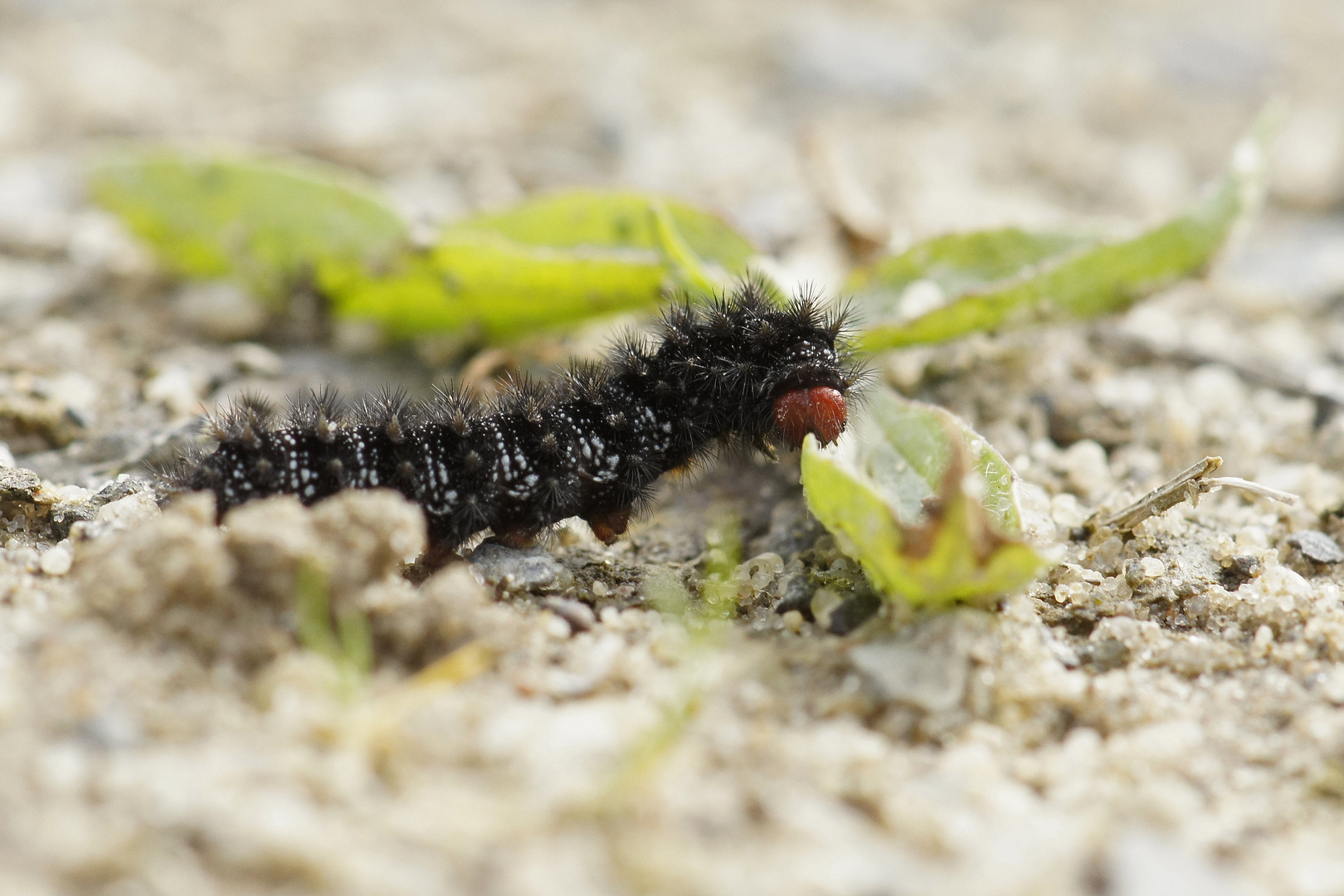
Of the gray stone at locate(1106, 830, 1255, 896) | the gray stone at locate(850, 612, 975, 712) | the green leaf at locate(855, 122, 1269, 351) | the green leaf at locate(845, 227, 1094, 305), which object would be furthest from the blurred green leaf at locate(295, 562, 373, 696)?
the green leaf at locate(845, 227, 1094, 305)

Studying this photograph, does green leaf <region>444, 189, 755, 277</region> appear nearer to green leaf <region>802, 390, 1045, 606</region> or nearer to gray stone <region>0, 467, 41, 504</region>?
green leaf <region>802, 390, 1045, 606</region>

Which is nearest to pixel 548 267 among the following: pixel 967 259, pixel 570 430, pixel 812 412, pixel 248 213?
pixel 570 430

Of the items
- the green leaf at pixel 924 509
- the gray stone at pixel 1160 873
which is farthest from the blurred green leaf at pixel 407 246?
the gray stone at pixel 1160 873

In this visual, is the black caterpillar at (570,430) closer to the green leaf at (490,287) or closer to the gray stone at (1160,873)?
the green leaf at (490,287)

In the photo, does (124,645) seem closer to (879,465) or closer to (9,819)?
(9,819)

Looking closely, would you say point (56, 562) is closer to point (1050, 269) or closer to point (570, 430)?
point (570, 430)

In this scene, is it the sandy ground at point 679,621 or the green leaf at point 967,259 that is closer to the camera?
the sandy ground at point 679,621
